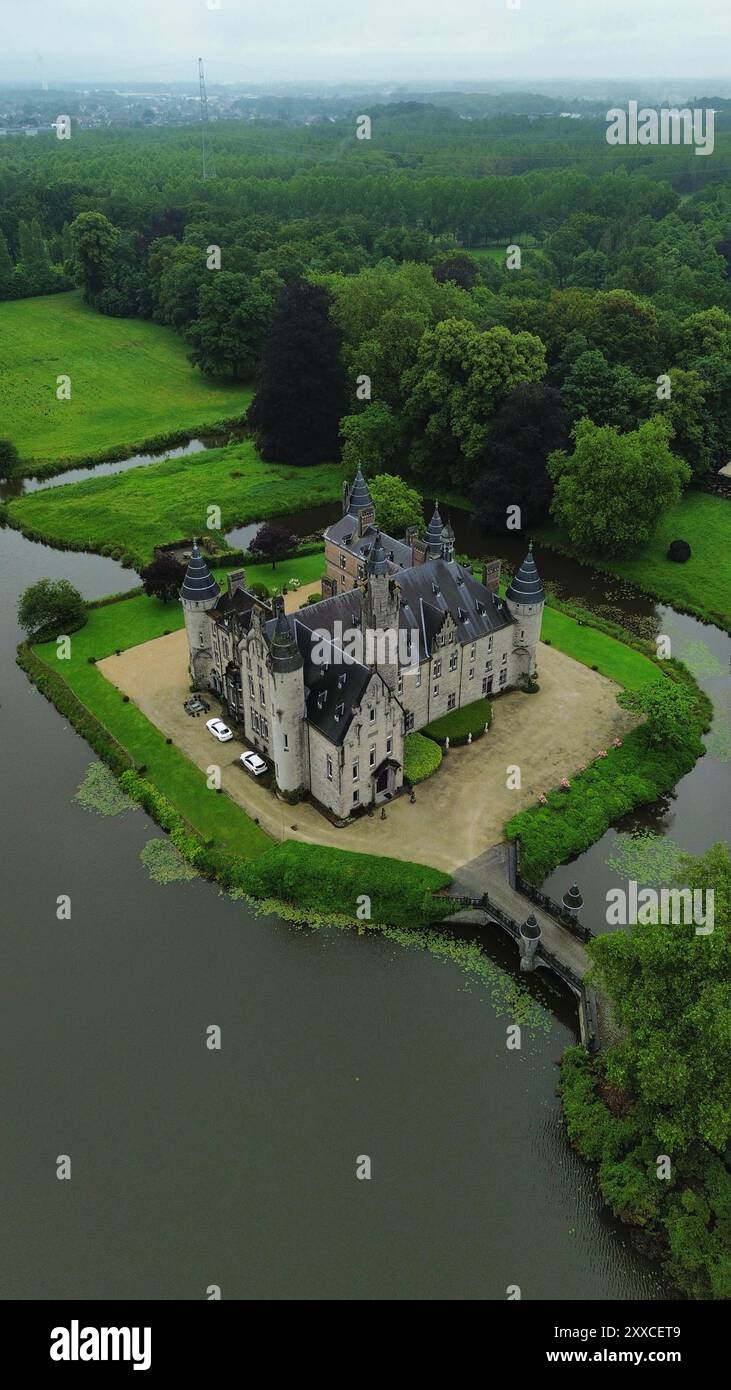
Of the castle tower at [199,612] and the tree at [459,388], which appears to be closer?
the castle tower at [199,612]

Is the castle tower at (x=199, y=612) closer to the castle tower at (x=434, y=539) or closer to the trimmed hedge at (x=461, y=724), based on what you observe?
the castle tower at (x=434, y=539)

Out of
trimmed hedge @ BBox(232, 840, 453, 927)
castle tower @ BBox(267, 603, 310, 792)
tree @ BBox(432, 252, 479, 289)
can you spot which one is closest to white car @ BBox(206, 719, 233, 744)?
castle tower @ BBox(267, 603, 310, 792)

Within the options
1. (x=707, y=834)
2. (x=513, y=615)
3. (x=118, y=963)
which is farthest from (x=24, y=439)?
(x=707, y=834)

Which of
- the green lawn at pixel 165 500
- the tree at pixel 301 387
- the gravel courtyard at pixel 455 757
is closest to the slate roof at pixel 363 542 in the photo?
the gravel courtyard at pixel 455 757

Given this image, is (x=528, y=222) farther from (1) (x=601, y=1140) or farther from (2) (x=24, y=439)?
(1) (x=601, y=1140)

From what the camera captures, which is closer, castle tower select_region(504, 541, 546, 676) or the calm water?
the calm water

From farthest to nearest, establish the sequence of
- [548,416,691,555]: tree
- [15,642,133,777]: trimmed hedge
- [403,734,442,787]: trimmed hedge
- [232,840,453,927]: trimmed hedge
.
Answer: [548,416,691,555]: tree
[15,642,133,777]: trimmed hedge
[403,734,442,787]: trimmed hedge
[232,840,453,927]: trimmed hedge

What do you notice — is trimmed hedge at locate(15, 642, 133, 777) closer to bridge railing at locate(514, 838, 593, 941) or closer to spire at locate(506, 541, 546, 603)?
bridge railing at locate(514, 838, 593, 941)
